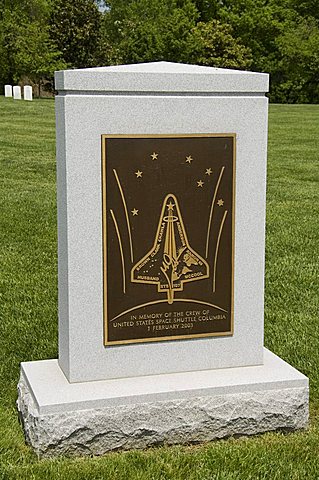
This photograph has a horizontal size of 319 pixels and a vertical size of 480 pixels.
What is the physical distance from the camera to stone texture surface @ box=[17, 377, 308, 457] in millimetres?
3793

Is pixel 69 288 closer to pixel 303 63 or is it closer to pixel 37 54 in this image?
pixel 37 54

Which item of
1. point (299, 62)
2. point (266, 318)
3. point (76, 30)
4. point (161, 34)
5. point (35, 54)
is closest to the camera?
point (266, 318)

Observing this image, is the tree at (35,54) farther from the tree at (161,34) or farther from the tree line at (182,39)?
the tree at (161,34)

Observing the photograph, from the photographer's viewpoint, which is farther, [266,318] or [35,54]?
[35,54]

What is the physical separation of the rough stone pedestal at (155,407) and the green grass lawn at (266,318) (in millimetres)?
79

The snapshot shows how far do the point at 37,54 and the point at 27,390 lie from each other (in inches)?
1597

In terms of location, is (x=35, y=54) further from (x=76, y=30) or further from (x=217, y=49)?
(x=217, y=49)

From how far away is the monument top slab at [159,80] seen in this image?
371cm

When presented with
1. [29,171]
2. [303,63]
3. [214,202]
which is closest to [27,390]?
[214,202]

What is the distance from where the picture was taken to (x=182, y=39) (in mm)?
46688

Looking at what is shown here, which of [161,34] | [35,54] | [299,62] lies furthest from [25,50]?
[299,62]

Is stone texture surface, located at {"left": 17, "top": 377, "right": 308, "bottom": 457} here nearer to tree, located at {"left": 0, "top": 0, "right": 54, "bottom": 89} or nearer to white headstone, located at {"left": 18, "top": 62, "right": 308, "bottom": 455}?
white headstone, located at {"left": 18, "top": 62, "right": 308, "bottom": 455}

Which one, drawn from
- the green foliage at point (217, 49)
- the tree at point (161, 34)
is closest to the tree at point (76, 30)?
the tree at point (161, 34)

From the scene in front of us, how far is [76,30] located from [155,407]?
42.1 meters
